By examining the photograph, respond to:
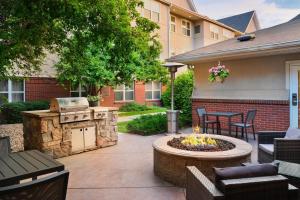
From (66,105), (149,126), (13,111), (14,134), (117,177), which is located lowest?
(117,177)

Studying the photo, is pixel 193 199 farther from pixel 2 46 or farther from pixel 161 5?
pixel 161 5

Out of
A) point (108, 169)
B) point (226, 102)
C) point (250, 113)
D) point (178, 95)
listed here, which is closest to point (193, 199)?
point (108, 169)

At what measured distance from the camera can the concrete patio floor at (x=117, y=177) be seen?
3.94m

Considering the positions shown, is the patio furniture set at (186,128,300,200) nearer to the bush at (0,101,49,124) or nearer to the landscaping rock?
the landscaping rock

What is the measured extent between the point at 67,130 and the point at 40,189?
4.49m

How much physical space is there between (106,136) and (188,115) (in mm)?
5123

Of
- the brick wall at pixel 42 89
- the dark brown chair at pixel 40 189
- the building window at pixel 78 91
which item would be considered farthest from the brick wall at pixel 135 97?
the dark brown chair at pixel 40 189

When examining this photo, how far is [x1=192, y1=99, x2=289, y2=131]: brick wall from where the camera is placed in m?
7.82

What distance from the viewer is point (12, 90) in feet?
42.1

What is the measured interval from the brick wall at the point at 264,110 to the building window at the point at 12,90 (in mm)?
10066

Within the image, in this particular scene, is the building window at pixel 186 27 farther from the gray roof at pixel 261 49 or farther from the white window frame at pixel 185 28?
the gray roof at pixel 261 49

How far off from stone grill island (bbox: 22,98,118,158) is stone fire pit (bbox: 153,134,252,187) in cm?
266

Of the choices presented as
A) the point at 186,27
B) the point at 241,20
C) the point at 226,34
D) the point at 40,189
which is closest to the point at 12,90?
the point at 40,189

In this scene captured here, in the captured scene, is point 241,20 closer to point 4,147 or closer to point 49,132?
point 49,132
